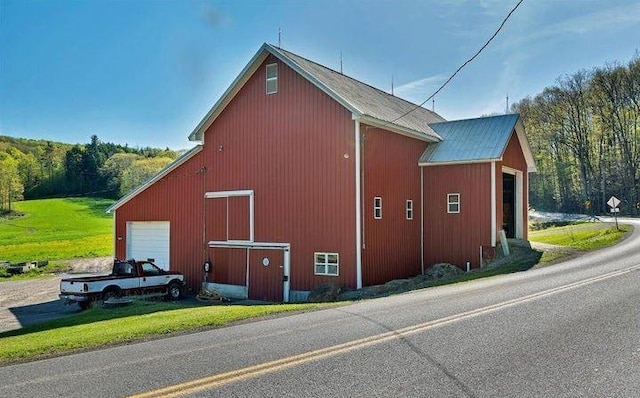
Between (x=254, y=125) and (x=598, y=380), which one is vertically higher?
(x=254, y=125)

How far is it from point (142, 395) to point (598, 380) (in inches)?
189

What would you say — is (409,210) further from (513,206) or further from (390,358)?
(390,358)

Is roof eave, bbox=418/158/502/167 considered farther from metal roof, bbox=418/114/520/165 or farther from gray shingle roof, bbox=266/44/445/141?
gray shingle roof, bbox=266/44/445/141

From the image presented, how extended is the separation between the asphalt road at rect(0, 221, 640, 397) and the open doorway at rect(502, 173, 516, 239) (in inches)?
621

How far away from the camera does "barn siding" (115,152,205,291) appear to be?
72.1ft

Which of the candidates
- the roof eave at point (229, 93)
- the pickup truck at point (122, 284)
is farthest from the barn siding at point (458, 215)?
the pickup truck at point (122, 284)

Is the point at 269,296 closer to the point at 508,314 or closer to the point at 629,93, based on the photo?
the point at 508,314

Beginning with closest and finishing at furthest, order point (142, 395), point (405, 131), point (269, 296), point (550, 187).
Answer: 1. point (142, 395)
2. point (269, 296)
3. point (405, 131)
4. point (550, 187)

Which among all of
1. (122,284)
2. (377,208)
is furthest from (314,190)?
(122,284)

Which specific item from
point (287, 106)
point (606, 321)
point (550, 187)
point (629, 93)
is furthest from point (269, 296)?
point (550, 187)

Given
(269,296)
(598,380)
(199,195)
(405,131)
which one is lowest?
(269,296)

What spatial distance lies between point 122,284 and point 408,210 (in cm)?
1152

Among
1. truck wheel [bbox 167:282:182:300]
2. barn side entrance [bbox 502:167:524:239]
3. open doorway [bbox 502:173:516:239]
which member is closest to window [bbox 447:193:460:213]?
barn side entrance [bbox 502:167:524:239]

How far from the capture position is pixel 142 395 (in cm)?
507
